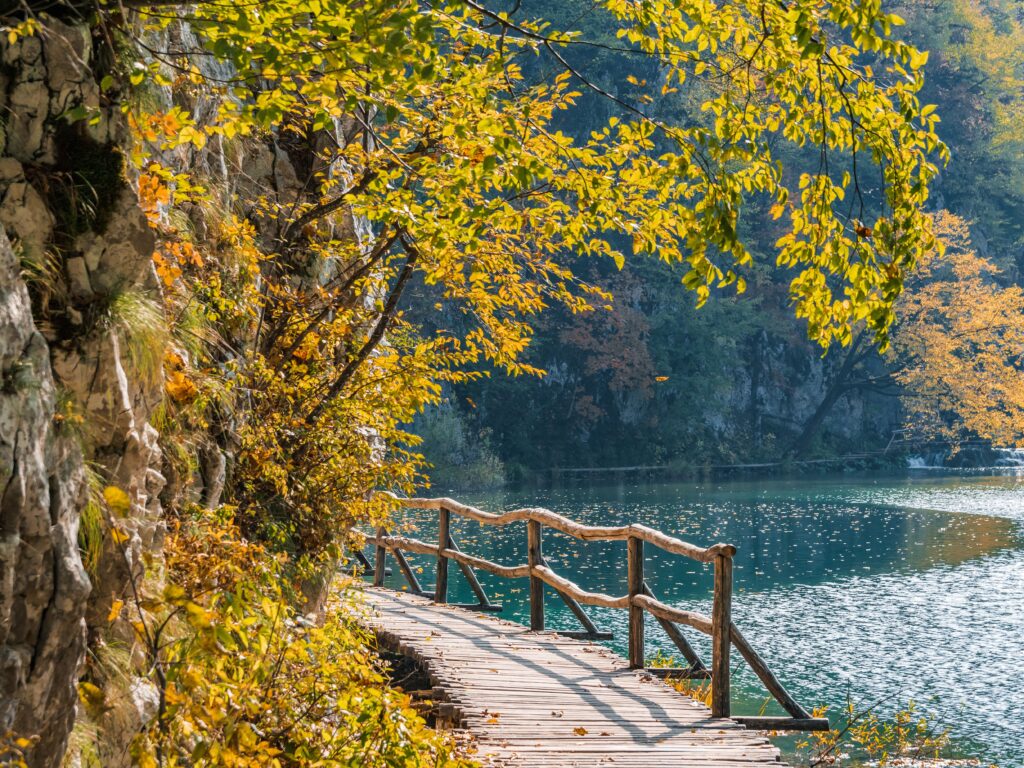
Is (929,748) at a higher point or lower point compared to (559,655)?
lower

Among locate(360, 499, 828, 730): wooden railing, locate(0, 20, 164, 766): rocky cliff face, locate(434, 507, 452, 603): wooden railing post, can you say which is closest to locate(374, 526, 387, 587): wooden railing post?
locate(434, 507, 452, 603): wooden railing post

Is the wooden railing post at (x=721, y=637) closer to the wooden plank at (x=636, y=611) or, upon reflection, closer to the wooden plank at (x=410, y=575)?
the wooden plank at (x=636, y=611)

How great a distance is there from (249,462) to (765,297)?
131ft

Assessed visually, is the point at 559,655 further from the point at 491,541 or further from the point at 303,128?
the point at 491,541

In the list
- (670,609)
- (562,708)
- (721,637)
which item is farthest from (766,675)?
(562,708)

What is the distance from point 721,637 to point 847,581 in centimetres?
1208

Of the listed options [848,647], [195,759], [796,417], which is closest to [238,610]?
[195,759]

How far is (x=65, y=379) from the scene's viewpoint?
351cm

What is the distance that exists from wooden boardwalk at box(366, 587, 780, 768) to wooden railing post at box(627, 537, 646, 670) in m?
0.15

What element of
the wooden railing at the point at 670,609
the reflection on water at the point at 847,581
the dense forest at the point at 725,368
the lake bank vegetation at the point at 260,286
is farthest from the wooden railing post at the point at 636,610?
the dense forest at the point at 725,368

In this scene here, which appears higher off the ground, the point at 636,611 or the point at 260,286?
the point at 260,286

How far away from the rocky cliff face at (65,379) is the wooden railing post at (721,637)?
4039mm

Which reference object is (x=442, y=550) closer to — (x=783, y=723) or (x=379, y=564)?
(x=379, y=564)

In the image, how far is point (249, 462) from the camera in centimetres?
648
